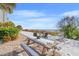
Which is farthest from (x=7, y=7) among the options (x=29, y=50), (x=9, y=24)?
(x=29, y=50)

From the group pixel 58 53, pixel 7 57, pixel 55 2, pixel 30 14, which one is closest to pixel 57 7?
pixel 55 2

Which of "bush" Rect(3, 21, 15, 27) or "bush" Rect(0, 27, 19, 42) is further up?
"bush" Rect(3, 21, 15, 27)

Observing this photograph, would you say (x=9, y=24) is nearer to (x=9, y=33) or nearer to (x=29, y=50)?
(x=9, y=33)

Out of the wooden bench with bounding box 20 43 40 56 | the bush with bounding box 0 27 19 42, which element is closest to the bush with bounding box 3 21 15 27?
the bush with bounding box 0 27 19 42

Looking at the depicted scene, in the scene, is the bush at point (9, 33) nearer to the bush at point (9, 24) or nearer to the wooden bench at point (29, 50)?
the bush at point (9, 24)

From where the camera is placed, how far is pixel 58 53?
9.21 ft

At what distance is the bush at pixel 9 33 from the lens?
2836mm

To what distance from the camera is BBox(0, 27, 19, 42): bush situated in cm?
284

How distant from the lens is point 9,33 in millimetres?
2840

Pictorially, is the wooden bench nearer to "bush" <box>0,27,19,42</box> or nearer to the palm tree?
"bush" <box>0,27,19,42</box>

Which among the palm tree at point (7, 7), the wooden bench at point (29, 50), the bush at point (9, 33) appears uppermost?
the palm tree at point (7, 7)

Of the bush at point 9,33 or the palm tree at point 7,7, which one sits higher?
the palm tree at point 7,7

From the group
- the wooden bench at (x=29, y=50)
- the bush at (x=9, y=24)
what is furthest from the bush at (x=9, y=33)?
the wooden bench at (x=29, y=50)

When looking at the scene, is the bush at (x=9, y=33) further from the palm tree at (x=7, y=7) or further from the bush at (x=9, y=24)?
the palm tree at (x=7, y=7)
